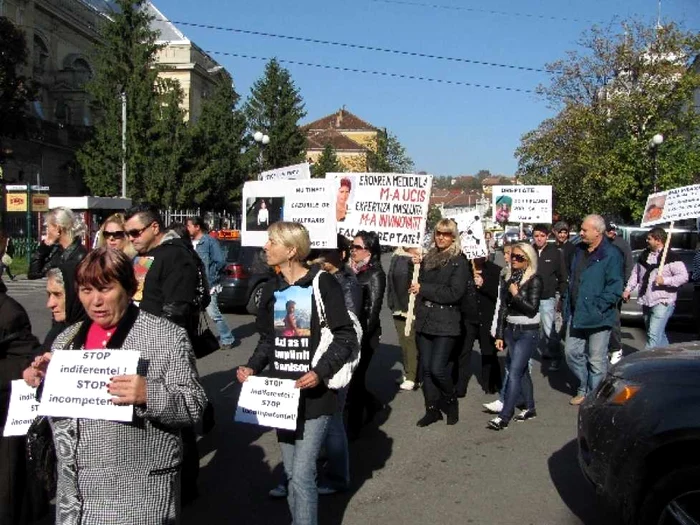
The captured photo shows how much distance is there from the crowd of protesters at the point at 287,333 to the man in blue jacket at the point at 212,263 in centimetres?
9

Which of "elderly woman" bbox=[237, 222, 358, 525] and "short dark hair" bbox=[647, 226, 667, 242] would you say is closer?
"elderly woman" bbox=[237, 222, 358, 525]

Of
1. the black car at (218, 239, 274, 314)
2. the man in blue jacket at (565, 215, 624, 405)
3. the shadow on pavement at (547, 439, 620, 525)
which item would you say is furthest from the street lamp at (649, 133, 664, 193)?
the shadow on pavement at (547, 439, 620, 525)

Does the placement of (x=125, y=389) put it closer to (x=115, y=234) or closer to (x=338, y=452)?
(x=338, y=452)

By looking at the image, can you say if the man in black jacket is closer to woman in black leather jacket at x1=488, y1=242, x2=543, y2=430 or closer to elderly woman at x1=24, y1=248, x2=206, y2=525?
woman in black leather jacket at x1=488, y1=242, x2=543, y2=430

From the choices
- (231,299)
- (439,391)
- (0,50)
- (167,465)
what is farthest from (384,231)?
(0,50)

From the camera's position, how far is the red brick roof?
3979 inches

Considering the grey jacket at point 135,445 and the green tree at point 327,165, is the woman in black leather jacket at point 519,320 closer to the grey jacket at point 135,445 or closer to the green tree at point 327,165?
the grey jacket at point 135,445

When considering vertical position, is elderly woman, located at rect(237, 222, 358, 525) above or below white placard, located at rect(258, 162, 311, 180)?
below

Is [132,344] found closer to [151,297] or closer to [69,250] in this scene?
[151,297]

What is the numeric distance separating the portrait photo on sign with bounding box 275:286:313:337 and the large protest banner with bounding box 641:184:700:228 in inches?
321

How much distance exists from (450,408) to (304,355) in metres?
3.46

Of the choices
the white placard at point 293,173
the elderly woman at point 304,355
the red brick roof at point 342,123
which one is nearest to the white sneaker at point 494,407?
the white placard at point 293,173

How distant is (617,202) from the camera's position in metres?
28.4

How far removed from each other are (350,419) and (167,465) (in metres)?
4.25
